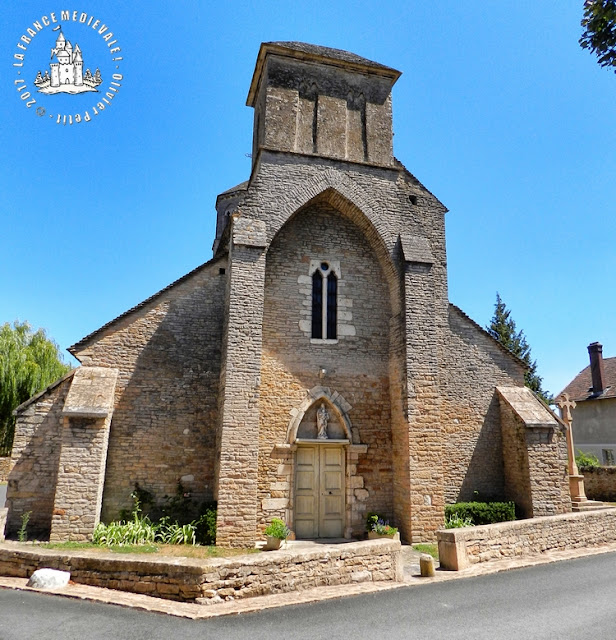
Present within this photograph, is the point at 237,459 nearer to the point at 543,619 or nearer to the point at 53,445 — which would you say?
the point at 53,445

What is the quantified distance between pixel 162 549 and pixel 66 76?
1131 cm

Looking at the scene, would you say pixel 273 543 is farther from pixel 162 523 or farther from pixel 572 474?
pixel 572 474

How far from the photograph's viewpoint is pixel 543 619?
624 centimetres

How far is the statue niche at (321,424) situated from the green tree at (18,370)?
1779 centimetres

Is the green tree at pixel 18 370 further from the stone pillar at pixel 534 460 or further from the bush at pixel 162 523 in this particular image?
the stone pillar at pixel 534 460

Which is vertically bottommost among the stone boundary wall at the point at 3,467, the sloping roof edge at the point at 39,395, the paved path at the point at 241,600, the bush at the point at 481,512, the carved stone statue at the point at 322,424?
the paved path at the point at 241,600

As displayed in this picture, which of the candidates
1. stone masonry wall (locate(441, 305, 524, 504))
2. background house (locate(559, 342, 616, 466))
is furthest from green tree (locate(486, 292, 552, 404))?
stone masonry wall (locate(441, 305, 524, 504))

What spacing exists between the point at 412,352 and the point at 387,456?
2802 mm

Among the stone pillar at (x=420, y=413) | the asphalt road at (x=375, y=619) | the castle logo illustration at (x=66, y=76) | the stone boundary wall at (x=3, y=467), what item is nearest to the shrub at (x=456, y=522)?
the stone pillar at (x=420, y=413)

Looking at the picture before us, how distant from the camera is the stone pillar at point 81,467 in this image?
33.4 feet

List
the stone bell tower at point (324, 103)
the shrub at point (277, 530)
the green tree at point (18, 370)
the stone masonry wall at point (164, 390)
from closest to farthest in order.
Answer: the shrub at point (277, 530) < the stone masonry wall at point (164, 390) < the stone bell tower at point (324, 103) < the green tree at point (18, 370)

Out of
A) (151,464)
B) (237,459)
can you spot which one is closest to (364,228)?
(237,459)

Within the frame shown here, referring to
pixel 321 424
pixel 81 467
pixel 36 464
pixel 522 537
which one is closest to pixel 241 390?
pixel 321 424

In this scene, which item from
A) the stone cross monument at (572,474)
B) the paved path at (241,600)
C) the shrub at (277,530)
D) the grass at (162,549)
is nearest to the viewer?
the paved path at (241,600)
